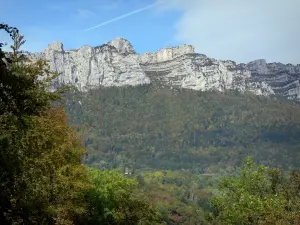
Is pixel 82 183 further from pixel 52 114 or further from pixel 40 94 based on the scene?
pixel 40 94

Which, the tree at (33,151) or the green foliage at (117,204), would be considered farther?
the green foliage at (117,204)

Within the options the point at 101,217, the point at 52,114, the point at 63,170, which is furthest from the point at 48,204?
the point at 101,217

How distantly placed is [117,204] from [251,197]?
13.7 metres

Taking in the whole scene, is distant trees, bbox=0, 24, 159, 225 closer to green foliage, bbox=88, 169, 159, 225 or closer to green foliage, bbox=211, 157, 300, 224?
green foliage, bbox=88, 169, 159, 225

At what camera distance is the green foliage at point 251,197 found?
32656 millimetres

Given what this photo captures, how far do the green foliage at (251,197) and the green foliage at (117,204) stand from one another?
6838 mm

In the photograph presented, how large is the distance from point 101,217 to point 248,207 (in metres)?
14.3

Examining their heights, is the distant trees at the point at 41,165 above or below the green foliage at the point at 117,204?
above

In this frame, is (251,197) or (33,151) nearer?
(33,151)

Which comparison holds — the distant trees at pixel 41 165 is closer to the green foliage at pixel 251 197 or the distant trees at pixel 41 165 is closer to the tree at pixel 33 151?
the tree at pixel 33 151

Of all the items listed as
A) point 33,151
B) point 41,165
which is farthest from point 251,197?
point 33,151

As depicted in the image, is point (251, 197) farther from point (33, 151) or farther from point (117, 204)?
point (33, 151)

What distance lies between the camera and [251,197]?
3366 centimetres

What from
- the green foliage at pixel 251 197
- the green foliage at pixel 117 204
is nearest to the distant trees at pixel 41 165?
the green foliage at pixel 117 204
